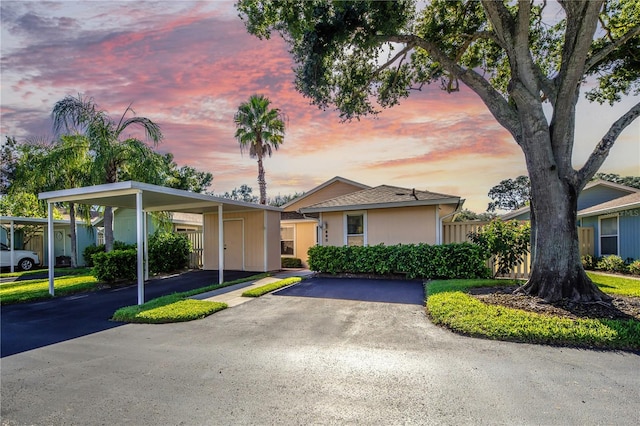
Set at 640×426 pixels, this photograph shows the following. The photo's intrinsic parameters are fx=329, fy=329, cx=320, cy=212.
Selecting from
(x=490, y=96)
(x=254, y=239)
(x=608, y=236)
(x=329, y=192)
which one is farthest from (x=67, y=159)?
(x=608, y=236)

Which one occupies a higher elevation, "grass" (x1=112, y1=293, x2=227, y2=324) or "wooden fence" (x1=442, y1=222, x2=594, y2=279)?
"wooden fence" (x1=442, y1=222, x2=594, y2=279)

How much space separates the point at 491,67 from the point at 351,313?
10247 millimetres

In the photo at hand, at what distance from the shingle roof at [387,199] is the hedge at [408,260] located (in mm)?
1783

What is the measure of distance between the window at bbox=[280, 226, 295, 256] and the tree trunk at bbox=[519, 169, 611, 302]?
1212 cm

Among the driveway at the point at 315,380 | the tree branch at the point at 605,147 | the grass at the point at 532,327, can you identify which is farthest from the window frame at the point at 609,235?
the driveway at the point at 315,380

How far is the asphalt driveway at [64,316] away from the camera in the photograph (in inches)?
218


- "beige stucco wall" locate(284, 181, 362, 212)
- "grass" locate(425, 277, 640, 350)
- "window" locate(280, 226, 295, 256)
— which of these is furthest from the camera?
"beige stucco wall" locate(284, 181, 362, 212)

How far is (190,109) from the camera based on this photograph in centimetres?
1177

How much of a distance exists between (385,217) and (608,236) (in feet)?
32.4

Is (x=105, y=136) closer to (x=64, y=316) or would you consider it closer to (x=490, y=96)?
(x=64, y=316)

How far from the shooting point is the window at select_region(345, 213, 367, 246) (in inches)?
525

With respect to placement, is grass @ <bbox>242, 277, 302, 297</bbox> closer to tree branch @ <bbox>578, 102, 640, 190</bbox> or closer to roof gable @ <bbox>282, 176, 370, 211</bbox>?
tree branch @ <bbox>578, 102, 640, 190</bbox>

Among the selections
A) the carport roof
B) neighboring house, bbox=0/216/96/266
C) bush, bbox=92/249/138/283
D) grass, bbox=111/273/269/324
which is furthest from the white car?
grass, bbox=111/273/269/324

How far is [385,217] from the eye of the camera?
12969 mm
